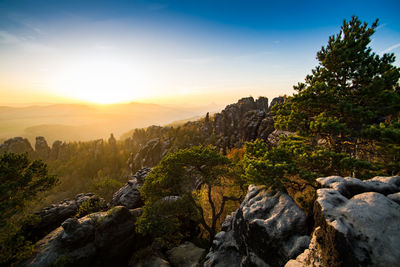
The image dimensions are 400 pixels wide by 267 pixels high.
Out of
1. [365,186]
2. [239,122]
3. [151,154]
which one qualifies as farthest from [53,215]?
[239,122]

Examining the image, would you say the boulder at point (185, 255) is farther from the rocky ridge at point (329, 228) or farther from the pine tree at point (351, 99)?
the pine tree at point (351, 99)

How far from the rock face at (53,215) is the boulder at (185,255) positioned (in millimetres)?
12401

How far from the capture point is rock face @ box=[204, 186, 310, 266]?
8.59m

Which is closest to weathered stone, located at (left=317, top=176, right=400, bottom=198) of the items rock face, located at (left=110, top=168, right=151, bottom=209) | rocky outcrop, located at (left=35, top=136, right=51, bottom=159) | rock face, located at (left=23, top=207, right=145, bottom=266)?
rock face, located at (left=23, top=207, right=145, bottom=266)

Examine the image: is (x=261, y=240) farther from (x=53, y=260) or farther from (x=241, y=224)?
(x=53, y=260)

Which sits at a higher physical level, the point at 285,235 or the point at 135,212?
the point at 285,235

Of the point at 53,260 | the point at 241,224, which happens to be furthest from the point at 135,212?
the point at 241,224

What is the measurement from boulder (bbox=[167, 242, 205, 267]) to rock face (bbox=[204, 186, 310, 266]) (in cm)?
472

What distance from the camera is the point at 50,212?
19219mm

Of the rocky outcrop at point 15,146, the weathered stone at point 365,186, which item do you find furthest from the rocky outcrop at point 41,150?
the weathered stone at point 365,186

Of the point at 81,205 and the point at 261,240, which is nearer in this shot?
the point at 261,240

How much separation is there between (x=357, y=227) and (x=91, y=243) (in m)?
21.3

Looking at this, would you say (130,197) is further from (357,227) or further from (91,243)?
(357,227)

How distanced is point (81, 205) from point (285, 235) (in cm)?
2481
